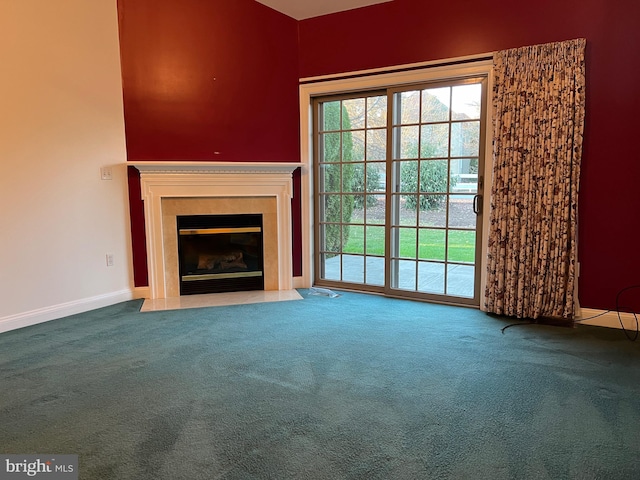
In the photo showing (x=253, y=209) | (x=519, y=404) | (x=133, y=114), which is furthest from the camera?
(x=253, y=209)

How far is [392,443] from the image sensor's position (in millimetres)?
1998

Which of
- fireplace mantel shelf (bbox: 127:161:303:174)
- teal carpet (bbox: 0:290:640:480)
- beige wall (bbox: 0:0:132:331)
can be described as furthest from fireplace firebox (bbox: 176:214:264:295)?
teal carpet (bbox: 0:290:640:480)

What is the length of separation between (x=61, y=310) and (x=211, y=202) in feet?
5.67

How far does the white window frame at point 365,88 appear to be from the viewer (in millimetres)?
3859

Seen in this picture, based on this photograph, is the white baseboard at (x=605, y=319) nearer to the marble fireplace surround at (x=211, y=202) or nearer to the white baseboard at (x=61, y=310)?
the marble fireplace surround at (x=211, y=202)

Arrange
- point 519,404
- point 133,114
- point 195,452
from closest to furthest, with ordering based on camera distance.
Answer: point 195,452
point 519,404
point 133,114

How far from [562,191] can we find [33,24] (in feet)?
15.0

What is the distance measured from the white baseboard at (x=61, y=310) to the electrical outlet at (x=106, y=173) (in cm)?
115

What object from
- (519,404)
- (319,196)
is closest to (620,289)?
(519,404)

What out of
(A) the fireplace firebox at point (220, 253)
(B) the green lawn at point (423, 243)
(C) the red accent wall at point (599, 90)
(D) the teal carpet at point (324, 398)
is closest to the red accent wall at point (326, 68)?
(C) the red accent wall at point (599, 90)

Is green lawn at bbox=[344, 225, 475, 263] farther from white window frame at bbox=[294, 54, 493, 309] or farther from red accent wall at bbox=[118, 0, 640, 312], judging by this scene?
red accent wall at bbox=[118, 0, 640, 312]

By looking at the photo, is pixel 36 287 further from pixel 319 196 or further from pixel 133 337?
pixel 319 196

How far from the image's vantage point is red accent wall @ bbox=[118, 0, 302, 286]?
424cm

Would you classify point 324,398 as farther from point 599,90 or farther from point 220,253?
point 599,90
